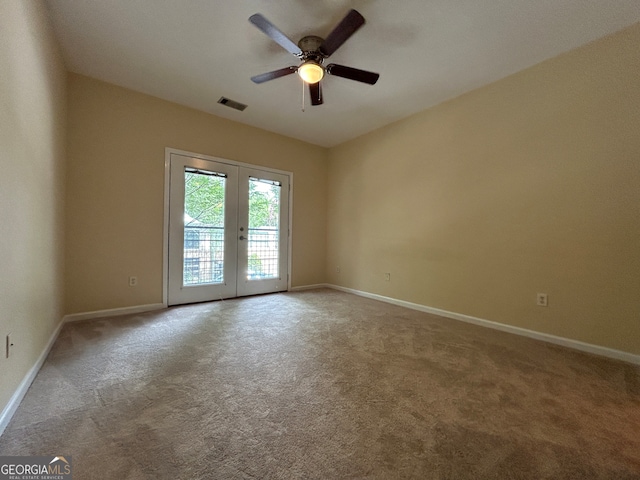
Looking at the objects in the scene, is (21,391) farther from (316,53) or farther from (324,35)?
(324,35)

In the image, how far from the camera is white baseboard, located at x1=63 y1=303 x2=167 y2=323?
9.03 feet

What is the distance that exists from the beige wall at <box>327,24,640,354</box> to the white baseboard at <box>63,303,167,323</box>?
3221 millimetres

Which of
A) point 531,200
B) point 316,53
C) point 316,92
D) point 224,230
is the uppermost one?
point 316,53

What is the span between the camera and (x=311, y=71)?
2211 millimetres

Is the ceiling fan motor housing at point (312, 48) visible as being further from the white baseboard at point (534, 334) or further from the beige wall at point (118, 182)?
the white baseboard at point (534, 334)

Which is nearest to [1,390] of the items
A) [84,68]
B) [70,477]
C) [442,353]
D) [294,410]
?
[70,477]

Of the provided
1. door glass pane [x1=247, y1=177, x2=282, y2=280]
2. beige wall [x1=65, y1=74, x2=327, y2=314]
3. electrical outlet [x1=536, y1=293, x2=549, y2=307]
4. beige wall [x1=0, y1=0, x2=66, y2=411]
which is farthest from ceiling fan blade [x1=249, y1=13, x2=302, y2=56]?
electrical outlet [x1=536, y1=293, x2=549, y2=307]

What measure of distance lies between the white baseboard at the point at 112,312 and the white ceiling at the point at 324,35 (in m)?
2.67

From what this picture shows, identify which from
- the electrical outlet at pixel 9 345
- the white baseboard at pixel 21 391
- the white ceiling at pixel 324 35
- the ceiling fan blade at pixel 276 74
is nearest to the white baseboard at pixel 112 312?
the white baseboard at pixel 21 391

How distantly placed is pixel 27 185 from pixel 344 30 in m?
2.35

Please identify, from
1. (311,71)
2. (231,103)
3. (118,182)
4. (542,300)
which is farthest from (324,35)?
(542,300)

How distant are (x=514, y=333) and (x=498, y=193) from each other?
1.48m

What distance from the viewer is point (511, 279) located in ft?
8.69

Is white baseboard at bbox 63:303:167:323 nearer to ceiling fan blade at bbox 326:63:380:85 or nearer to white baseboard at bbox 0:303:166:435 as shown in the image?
white baseboard at bbox 0:303:166:435
